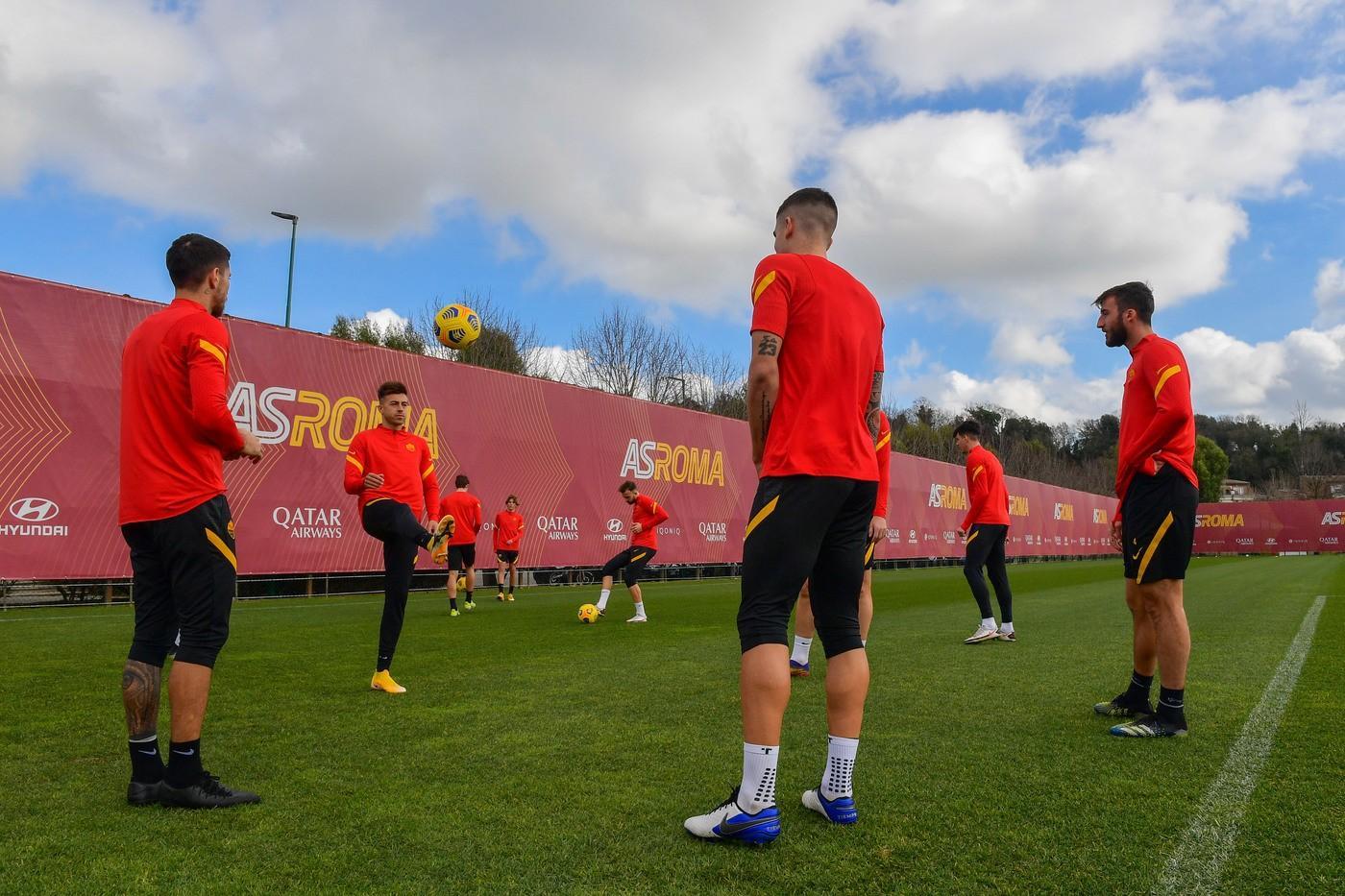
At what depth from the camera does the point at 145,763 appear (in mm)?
3107

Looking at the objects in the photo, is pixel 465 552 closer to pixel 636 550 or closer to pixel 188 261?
pixel 636 550

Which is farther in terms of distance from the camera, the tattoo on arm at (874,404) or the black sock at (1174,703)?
the black sock at (1174,703)

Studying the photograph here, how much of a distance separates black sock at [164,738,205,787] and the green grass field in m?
0.12

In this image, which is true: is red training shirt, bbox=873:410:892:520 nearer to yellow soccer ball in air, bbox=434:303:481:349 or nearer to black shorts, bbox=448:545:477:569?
black shorts, bbox=448:545:477:569

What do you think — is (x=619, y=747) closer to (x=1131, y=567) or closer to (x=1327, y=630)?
(x=1131, y=567)

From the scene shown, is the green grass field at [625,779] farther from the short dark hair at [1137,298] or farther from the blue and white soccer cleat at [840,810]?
the short dark hair at [1137,298]

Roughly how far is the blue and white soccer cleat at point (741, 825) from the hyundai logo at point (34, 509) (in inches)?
471

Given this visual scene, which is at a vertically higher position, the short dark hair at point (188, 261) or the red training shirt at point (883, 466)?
the short dark hair at point (188, 261)

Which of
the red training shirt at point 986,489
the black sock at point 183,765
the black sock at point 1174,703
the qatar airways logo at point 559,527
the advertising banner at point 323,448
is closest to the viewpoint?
the black sock at point 183,765

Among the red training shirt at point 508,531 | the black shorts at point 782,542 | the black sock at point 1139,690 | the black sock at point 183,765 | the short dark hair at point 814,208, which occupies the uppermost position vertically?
the short dark hair at point 814,208

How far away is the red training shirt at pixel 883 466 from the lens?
3.66 meters

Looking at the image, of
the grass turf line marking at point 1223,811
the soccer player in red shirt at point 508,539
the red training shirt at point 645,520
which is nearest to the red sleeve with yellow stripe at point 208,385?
the grass turf line marking at point 1223,811

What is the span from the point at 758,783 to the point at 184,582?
85.2 inches

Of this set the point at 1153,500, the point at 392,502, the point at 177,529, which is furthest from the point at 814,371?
the point at 392,502
